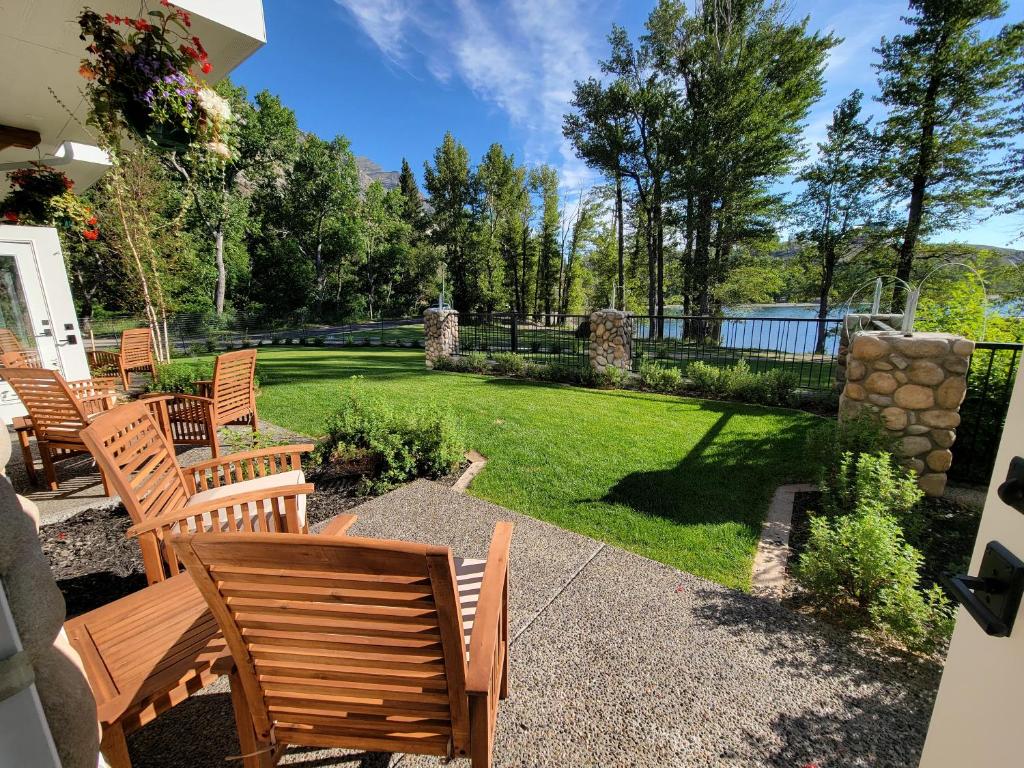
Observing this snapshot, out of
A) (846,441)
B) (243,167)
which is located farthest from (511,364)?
(243,167)

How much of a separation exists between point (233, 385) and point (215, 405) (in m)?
0.45

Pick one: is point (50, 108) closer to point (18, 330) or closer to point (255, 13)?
point (255, 13)

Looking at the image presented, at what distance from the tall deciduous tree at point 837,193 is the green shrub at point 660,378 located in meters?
9.81

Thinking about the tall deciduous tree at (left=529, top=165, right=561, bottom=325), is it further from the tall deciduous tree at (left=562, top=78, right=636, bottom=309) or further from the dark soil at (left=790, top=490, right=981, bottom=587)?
the dark soil at (left=790, top=490, right=981, bottom=587)

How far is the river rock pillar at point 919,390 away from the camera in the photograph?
346cm

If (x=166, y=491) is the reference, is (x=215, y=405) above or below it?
above

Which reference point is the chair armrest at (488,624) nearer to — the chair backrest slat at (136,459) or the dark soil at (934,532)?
the chair backrest slat at (136,459)

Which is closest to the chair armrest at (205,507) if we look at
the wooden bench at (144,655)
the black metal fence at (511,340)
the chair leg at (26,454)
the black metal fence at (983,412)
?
the wooden bench at (144,655)

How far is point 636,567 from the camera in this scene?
8.72 ft

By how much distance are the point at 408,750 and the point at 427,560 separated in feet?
2.23

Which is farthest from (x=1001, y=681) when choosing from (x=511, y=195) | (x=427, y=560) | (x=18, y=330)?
(x=511, y=195)

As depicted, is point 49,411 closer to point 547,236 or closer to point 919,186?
point 919,186

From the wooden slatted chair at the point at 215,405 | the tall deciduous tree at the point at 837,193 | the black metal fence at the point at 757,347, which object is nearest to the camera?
the wooden slatted chair at the point at 215,405

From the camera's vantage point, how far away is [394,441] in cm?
395
